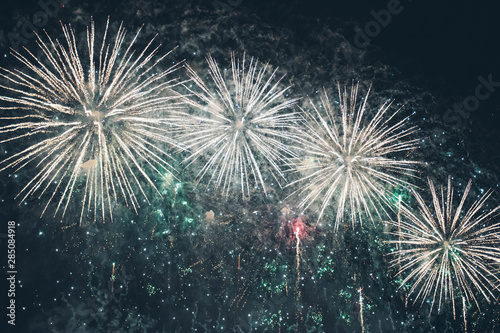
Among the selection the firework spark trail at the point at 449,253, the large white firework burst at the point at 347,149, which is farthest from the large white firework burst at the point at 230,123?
the firework spark trail at the point at 449,253

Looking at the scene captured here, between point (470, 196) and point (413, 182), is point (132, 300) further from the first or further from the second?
point (470, 196)

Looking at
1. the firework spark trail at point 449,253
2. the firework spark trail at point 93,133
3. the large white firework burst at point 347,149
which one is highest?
the firework spark trail at point 93,133

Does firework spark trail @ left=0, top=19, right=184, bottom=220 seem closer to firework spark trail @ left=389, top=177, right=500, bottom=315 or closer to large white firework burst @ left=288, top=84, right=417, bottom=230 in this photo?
large white firework burst @ left=288, top=84, right=417, bottom=230

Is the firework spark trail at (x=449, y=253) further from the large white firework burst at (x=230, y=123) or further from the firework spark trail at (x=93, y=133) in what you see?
the firework spark trail at (x=93, y=133)

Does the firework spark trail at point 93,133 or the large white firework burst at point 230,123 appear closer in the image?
the large white firework burst at point 230,123

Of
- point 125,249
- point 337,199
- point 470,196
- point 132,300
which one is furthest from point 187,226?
point 470,196

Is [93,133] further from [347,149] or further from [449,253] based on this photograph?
[449,253]
